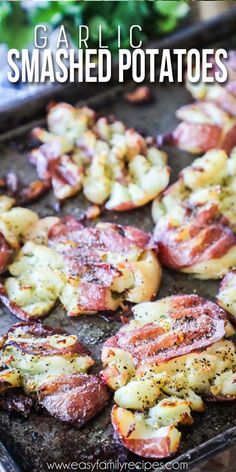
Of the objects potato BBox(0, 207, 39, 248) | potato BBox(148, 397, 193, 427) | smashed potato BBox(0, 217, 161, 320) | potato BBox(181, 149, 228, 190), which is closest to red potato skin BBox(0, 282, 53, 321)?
smashed potato BBox(0, 217, 161, 320)

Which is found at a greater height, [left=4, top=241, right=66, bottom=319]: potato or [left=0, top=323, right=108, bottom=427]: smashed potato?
[left=4, top=241, right=66, bottom=319]: potato

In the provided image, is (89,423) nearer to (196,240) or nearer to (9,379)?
(9,379)

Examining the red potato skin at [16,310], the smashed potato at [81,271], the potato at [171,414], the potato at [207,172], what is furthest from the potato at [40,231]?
the potato at [171,414]

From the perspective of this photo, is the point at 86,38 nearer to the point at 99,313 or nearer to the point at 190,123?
the point at 190,123

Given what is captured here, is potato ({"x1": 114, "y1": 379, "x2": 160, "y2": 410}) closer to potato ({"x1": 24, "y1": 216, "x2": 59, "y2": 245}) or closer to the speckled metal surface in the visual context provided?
the speckled metal surface

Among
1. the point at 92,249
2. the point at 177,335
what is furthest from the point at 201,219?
the point at 177,335

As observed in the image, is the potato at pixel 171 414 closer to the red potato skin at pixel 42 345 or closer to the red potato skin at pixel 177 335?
the red potato skin at pixel 177 335
